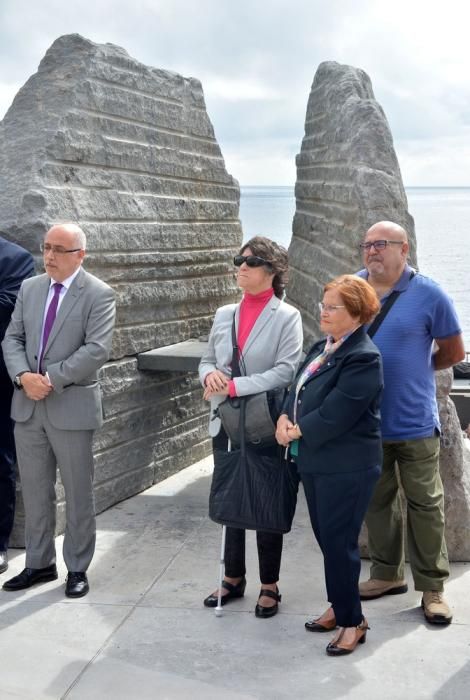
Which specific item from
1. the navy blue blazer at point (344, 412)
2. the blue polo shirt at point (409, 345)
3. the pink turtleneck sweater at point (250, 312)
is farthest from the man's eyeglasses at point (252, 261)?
the navy blue blazer at point (344, 412)

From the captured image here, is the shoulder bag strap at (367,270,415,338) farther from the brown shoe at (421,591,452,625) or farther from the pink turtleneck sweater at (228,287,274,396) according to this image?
the brown shoe at (421,591,452,625)

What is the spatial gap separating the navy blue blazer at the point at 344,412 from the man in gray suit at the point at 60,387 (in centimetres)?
125

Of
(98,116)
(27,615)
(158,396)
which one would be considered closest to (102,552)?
(27,615)

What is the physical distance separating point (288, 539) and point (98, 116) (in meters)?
2.84

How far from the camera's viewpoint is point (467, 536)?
5320mm

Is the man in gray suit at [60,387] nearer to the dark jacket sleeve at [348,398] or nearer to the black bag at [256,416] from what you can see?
the black bag at [256,416]

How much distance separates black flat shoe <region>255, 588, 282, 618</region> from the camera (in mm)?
4605

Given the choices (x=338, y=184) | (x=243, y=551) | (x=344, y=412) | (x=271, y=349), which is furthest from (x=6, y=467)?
(x=338, y=184)

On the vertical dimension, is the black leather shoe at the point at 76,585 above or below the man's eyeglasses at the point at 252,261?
below

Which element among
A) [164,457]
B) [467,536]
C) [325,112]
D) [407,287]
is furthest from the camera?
[164,457]

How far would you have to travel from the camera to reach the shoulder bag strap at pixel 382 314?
4473mm

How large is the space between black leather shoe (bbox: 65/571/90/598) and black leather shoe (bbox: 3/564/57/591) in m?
0.16

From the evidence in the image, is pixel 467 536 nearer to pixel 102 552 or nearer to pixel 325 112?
pixel 102 552

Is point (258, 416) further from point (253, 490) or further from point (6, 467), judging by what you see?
point (6, 467)
